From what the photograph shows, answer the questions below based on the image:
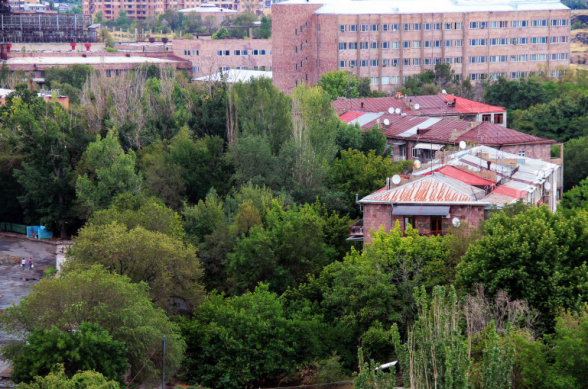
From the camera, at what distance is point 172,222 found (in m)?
47.2

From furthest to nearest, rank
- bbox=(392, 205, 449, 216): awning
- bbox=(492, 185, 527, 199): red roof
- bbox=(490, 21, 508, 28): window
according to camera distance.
→ bbox=(490, 21, 508, 28): window → bbox=(492, 185, 527, 199): red roof → bbox=(392, 205, 449, 216): awning

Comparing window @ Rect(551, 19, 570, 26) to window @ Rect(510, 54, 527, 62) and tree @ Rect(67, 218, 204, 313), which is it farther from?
tree @ Rect(67, 218, 204, 313)

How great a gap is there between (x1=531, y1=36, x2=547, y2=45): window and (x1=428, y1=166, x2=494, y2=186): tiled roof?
261 ft

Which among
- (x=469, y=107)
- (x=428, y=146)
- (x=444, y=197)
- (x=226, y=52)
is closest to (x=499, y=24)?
(x=469, y=107)

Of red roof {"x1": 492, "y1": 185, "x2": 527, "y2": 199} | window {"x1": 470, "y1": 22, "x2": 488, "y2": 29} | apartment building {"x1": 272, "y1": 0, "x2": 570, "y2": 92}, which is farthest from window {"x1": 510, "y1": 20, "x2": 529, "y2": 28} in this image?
red roof {"x1": 492, "y1": 185, "x2": 527, "y2": 199}

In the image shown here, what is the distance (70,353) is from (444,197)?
18951 mm

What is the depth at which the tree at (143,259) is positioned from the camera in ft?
132

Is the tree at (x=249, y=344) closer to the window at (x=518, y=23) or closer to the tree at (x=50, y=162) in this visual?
the tree at (x=50, y=162)

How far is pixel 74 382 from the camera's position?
30547 millimetres

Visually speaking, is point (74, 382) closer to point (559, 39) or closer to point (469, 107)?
point (469, 107)

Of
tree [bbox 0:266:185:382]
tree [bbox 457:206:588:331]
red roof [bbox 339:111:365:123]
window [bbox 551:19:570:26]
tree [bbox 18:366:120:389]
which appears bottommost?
tree [bbox 18:366:120:389]

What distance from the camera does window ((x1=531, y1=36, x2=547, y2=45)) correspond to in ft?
401

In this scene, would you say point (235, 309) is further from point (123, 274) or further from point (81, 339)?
point (81, 339)

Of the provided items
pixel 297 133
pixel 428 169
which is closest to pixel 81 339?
pixel 428 169
